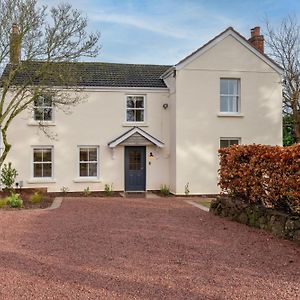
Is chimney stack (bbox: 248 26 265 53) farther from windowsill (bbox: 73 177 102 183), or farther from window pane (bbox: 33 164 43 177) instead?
window pane (bbox: 33 164 43 177)

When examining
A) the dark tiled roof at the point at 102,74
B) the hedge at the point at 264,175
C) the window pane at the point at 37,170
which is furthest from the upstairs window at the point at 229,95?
the window pane at the point at 37,170

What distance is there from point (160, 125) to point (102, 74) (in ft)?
14.1

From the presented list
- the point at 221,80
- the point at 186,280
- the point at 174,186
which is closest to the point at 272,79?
the point at 221,80

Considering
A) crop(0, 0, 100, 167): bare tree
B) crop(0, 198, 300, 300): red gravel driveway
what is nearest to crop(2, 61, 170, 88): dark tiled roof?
crop(0, 0, 100, 167): bare tree

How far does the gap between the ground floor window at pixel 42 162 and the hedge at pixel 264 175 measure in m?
10.6

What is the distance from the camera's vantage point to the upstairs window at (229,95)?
21.1 meters

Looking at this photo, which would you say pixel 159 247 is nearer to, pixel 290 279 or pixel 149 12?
pixel 290 279

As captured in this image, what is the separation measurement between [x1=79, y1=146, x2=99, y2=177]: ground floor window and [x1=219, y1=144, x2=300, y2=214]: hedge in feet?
30.7

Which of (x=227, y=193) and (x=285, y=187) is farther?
(x=227, y=193)

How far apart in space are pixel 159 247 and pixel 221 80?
47.1 ft

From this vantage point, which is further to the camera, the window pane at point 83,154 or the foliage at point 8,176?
the window pane at point 83,154

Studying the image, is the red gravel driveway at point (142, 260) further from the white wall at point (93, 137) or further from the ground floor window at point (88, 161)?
the ground floor window at point (88, 161)

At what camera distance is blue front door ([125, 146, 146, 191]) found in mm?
21453

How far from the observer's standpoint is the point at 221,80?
2105 centimetres
